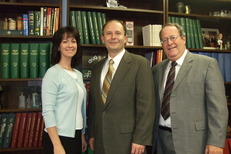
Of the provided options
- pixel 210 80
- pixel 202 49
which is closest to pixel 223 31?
pixel 202 49

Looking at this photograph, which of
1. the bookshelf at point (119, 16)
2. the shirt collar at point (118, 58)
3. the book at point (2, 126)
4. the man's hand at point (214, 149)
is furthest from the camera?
the bookshelf at point (119, 16)

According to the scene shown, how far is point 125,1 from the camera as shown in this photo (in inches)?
117

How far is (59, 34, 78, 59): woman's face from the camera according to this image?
175 centimetres

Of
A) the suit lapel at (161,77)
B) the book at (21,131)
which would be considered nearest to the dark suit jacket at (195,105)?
the suit lapel at (161,77)

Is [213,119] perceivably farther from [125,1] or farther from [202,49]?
[125,1]

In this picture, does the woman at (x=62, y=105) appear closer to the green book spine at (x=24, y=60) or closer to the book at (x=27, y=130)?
the green book spine at (x=24, y=60)

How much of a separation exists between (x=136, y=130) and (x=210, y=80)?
61cm

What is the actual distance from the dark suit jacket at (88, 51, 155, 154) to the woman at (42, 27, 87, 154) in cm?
17

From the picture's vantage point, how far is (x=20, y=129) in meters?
2.41

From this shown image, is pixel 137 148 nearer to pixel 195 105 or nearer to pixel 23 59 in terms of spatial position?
pixel 195 105

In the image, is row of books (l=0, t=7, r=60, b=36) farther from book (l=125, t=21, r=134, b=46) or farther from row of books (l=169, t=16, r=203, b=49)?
row of books (l=169, t=16, r=203, b=49)

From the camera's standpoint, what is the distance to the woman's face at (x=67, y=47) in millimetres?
1755

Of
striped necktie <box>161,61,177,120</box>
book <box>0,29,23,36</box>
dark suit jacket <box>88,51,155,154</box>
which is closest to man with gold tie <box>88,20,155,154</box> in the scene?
dark suit jacket <box>88,51,155,154</box>

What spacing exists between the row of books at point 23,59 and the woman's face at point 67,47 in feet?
2.43
